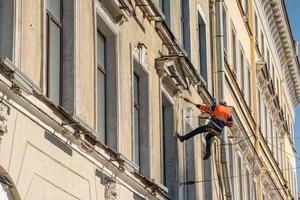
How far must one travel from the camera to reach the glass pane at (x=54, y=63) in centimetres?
1462

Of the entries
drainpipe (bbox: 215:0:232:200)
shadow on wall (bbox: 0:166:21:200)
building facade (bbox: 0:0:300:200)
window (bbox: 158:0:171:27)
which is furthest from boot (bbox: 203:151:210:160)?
shadow on wall (bbox: 0:166:21:200)

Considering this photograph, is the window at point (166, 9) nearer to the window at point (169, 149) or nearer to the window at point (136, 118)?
the window at point (169, 149)

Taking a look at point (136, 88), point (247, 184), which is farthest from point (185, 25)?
point (247, 184)

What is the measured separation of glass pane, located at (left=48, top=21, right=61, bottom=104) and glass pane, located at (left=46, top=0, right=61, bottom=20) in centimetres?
17

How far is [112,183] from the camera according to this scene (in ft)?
54.0

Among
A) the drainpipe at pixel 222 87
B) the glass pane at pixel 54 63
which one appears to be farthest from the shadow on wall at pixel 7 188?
the drainpipe at pixel 222 87

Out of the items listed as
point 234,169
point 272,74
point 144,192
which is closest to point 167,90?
point 144,192

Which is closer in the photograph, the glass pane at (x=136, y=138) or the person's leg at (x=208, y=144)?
the glass pane at (x=136, y=138)

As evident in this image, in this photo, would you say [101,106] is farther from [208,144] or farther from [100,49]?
[208,144]

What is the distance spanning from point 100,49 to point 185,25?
7653mm

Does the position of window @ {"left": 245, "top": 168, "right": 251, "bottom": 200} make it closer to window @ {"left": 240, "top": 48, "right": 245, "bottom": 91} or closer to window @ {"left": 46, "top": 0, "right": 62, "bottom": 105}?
window @ {"left": 240, "top": 48, "right": 245, "bottom": 91}

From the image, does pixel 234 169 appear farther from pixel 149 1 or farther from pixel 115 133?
pixel 115 133

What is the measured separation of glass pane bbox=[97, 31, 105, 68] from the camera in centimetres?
1730

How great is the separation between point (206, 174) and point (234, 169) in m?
5.48
